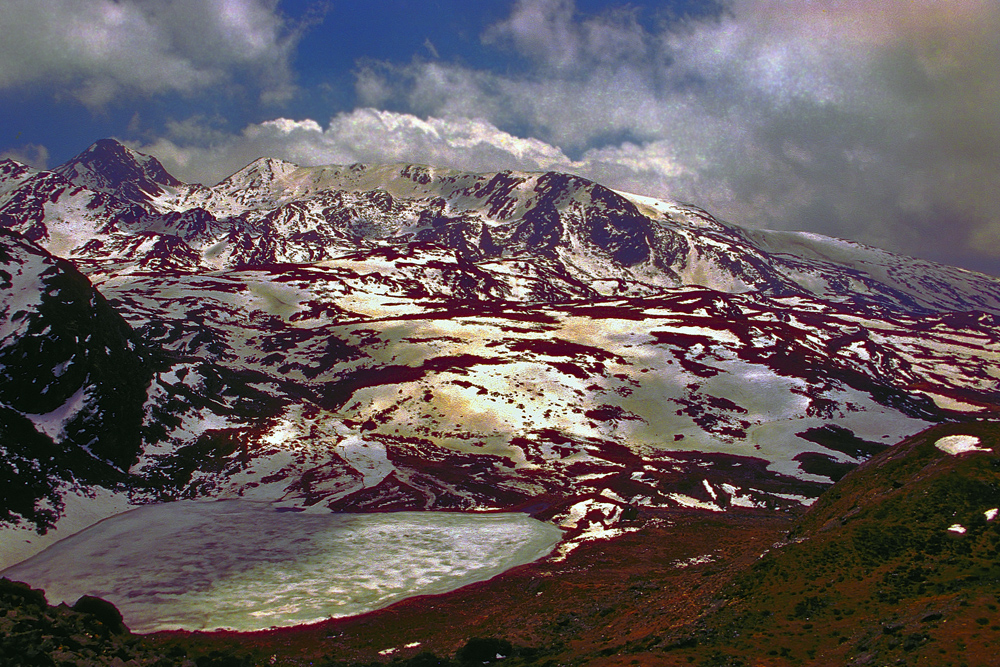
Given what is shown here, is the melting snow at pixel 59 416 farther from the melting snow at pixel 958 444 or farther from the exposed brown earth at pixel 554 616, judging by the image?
the melting snow at pixel 958 444

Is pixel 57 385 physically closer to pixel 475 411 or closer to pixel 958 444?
pixel 475 411

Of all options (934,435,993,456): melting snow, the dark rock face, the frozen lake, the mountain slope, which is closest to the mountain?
the dark rock face

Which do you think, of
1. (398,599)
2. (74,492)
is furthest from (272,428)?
(398,599)

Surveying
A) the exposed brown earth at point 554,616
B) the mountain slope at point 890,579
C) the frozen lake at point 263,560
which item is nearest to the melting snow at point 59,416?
the frozen lake at point 263,560

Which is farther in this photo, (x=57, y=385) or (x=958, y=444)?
(x=57, y=385)

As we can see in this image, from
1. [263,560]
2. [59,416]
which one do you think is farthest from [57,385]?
[263,560]
